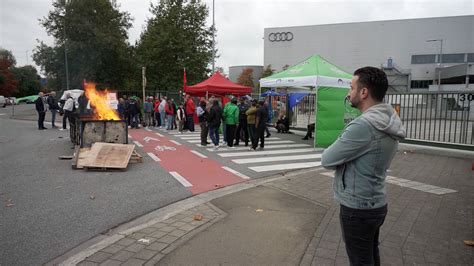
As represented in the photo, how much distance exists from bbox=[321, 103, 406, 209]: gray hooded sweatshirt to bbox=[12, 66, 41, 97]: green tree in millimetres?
97523

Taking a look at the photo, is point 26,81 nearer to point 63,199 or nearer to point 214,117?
point 214,117

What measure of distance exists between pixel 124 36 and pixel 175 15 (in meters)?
12.0

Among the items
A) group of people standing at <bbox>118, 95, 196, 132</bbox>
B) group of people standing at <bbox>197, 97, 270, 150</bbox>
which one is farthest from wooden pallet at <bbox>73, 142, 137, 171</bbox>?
group of people standing at <bbox>118, 95, 196, 132</bbox>

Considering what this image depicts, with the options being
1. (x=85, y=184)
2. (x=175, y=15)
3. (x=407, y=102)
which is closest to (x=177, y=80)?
(x=175, y=15)

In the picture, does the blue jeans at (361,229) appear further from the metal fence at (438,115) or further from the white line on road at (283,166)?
the metal fence at (438,115)

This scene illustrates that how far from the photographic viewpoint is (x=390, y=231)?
15.4 feet

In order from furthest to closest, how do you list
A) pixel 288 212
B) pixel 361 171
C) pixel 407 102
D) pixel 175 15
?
1. pixel 175 15
2. pixel 407 102
3. pixel 288 212
4. pixel 361 171

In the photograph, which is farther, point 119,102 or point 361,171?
point 119,102

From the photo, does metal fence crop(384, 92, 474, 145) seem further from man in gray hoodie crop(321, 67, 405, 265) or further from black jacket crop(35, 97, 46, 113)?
black jacket crop(35, 97, 46, 113)

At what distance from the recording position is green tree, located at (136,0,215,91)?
30.1 meters

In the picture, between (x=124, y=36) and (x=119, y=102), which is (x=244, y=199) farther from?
(x=124, y=36)

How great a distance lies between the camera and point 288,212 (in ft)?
18.0

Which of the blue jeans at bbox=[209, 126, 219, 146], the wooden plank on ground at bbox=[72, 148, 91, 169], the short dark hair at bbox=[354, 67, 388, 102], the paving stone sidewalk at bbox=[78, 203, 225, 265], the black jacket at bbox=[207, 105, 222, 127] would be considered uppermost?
the short dark hair at bbox=[354, 67, 388, 102]

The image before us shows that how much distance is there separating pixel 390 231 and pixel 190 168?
18.1 feet
